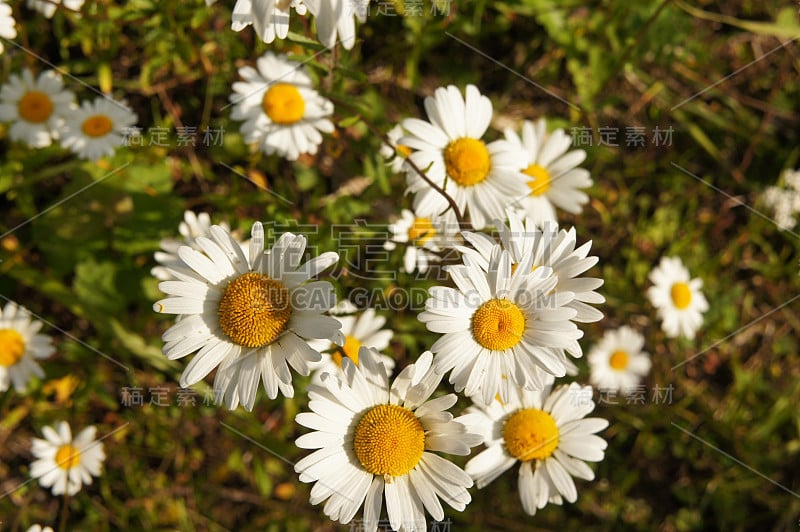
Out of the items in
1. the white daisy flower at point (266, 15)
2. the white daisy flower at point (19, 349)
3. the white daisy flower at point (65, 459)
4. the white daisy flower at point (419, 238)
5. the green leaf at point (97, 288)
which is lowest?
the white daisy flower at point (65, 459)

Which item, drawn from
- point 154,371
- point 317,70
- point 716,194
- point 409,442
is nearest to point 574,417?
point 409,442

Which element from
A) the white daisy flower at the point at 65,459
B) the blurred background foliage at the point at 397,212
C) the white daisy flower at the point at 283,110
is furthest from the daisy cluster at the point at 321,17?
the white daisy flower at the point at 65,459

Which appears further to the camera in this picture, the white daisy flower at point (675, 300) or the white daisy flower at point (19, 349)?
the white daisy flower at point (675, 300)

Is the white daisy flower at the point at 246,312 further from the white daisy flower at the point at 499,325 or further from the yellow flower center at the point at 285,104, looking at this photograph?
the yellow flower center at the point at 285,104

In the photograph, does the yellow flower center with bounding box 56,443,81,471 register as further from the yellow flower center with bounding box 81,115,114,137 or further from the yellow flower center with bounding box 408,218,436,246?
the yellow flower center with bounding box 408,218,436,246

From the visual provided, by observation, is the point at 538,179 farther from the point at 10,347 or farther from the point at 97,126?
the point at 10,347

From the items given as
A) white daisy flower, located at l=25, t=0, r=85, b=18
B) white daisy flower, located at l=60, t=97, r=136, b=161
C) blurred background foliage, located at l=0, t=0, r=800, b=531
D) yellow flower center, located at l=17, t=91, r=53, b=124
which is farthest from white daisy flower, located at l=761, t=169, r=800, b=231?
yellow flower center, located at l=17, t=91, r=53, b=124

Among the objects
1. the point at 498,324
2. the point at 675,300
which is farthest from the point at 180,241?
the point at 675,300

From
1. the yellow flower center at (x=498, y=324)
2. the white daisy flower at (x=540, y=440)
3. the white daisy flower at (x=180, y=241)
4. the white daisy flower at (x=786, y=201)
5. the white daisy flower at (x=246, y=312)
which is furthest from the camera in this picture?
the white daisy flower at (x=786, y=201)
